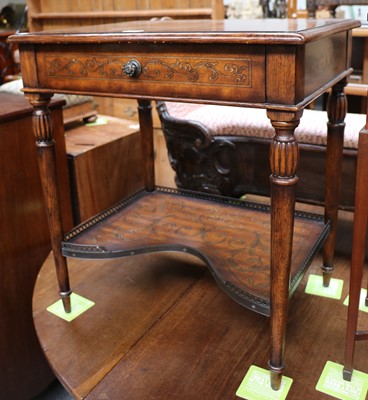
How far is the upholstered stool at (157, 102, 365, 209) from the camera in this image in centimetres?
146

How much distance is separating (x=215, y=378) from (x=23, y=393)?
79 centimetres

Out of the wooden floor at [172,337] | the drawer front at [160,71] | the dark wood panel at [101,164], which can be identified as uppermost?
the drawer front at [160,71]

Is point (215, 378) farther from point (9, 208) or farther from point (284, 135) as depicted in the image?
point (9, 208)

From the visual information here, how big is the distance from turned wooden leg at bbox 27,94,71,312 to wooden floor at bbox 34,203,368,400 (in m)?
0.12

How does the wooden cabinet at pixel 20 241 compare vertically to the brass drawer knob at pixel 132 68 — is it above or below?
below

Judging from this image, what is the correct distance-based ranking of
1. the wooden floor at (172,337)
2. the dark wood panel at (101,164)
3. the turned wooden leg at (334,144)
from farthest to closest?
the dark wood panel at (101,164)
the turned wooden leg at (334,144)
the wooden floor at (172,337)

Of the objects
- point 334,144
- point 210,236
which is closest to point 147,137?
point 210,236

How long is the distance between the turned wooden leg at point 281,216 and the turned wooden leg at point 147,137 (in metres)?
0.72

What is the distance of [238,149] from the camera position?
1.59 m

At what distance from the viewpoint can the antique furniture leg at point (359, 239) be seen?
0.84 meters

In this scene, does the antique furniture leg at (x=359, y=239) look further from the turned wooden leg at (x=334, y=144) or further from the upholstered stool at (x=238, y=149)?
the upholstered stool at (x=238, y=149)

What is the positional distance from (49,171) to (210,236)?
0.43m

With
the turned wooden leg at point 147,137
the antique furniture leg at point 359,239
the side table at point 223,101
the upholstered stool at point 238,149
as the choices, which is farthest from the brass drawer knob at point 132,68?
the upholstered stool at point 238,149

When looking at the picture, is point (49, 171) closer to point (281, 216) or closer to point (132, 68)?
point (132, 68)
